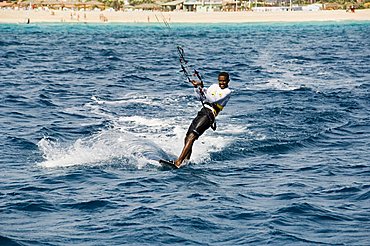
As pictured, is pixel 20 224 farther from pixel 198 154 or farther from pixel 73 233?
pixel 198 154

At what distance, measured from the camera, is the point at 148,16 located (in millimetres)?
111062

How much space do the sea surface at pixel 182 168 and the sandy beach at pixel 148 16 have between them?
273 feet

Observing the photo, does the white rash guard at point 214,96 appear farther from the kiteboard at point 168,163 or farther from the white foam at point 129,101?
the white foam at point 129,101

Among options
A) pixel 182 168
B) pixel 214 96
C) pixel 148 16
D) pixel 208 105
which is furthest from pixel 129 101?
pixel 148 16

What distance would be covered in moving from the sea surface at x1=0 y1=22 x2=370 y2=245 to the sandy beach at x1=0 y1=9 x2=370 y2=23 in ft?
273

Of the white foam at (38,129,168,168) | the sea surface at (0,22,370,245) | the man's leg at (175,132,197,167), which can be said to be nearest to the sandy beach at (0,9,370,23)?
the sea surface at (0,22,370,245)

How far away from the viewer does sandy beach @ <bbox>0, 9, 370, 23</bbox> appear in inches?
4341

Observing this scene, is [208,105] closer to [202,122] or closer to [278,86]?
[202,122]

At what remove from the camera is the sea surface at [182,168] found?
9453 millimetres

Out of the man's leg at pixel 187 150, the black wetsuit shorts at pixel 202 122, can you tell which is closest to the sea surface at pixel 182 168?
the man's leg at pixel 187 150

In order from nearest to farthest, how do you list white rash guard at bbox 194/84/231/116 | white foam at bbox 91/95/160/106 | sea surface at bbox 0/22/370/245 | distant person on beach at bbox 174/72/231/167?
1. sea surface at bbox 0/22/370/245
2. distant person on beach at bbox 174/72/231/167
3. white rash guard at bbox 194/84/231/116
4. white foam at bbox 91/95/160/106

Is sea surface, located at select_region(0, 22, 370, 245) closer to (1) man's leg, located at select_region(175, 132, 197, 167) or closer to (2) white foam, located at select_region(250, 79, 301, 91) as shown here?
(2) white foam, located at select_region(250, 79, 301, 91)

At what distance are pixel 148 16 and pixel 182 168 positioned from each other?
99229 mm

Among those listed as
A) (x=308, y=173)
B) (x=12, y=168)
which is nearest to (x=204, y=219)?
(x=308, y=173)
